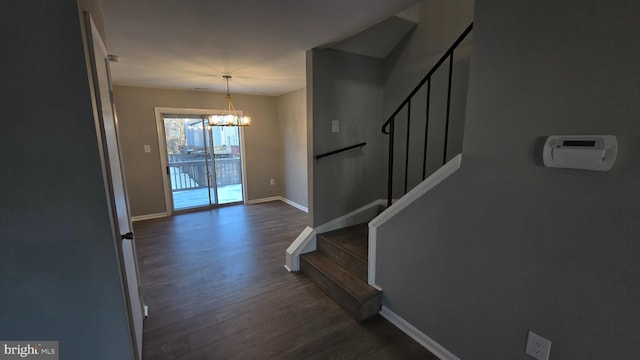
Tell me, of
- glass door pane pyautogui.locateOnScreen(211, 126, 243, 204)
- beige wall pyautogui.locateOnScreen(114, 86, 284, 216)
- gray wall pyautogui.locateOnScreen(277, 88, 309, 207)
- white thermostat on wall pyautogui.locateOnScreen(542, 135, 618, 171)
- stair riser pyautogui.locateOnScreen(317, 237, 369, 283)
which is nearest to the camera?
white thermostat on wall pyautogui.locateOnScreen(542, 135, 618, 171)

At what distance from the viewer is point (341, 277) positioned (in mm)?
2314

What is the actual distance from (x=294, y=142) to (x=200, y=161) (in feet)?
6.24

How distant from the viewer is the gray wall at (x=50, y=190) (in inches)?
38.7

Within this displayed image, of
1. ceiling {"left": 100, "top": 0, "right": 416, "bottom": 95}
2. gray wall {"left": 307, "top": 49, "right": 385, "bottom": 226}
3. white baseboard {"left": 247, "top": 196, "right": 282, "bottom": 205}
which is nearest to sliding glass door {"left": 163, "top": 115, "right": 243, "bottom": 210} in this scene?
white baseboard {"left": 247, "top": 196, "right": 282, "bottom": 205}

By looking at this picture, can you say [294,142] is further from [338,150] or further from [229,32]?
[229,32]

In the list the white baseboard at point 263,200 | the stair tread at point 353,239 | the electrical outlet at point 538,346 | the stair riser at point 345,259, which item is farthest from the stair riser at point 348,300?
the white baseboard at point 263,200

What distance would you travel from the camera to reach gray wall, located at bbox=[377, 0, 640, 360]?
956mm

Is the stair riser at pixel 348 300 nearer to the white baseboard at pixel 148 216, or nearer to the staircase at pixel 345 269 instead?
the staircase at pixel 345 269

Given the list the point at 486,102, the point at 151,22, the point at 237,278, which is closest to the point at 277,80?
the point at 151,22

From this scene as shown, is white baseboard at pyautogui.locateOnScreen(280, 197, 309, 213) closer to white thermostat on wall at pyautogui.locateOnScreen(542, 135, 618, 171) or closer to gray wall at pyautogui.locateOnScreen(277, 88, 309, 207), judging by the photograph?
gray wall at pyautogui.locateOnScreen(277, 88, 309, 207)

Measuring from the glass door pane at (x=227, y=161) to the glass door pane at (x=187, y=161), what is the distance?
0.21m

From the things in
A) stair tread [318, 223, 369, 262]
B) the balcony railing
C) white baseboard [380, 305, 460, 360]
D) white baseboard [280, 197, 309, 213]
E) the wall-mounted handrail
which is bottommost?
white baseboard [380, 305, 460, 360]

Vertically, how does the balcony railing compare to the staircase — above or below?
above

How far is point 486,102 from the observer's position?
1.31 meters
